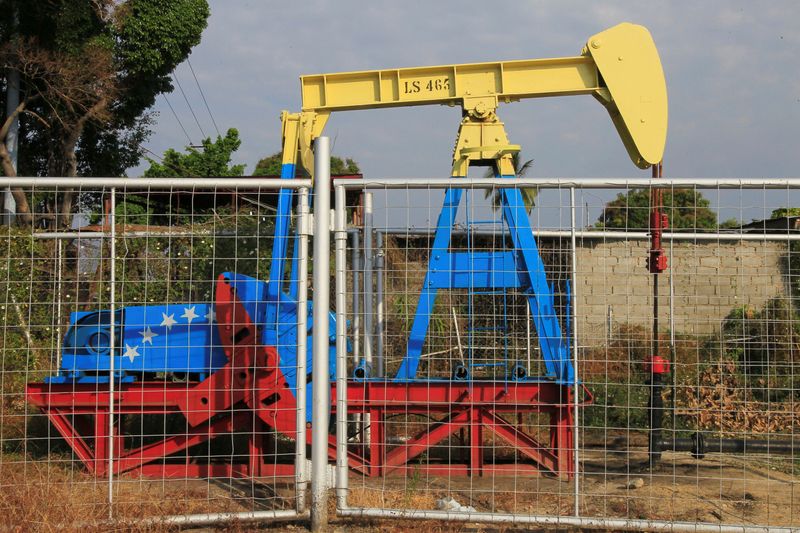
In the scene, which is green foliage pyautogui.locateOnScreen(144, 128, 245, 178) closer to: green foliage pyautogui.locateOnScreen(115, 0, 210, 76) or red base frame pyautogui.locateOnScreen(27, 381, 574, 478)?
green foliage pyautogui.locateOnScreen(115, 0, 210, 76)

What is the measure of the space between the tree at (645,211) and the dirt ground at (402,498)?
1702 millimetres

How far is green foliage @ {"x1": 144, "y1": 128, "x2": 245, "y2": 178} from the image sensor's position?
28.1 meters

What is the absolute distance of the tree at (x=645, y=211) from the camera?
16.5 ft

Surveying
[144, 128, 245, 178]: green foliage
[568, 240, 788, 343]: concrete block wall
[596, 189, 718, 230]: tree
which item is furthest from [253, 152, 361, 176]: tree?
[568, 240, 788, 343]: concrete block wall

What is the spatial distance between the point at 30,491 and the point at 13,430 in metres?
2.68

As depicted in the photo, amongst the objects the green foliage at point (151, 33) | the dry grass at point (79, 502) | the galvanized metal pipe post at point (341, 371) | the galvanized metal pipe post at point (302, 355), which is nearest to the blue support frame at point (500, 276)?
the galvanized metal pipe post at point (341, 371)

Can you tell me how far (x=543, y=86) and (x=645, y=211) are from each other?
1746cm

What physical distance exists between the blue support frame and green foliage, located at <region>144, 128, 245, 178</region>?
74.5 feet

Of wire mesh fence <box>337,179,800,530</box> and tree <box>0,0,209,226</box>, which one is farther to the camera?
tree <box>0,0,209,226</box>

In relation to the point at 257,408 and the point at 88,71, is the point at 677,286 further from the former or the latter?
the point at 88,71

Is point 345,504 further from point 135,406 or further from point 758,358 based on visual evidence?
point 758,358

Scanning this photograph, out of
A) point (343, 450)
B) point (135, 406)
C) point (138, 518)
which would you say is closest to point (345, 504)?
point (343, 450)

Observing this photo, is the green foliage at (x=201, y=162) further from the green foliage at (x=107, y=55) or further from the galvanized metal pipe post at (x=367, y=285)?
the galvanized metal pipe post at (x=367, y=285)

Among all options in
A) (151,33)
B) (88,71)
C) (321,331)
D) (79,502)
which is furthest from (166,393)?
(151,33)
